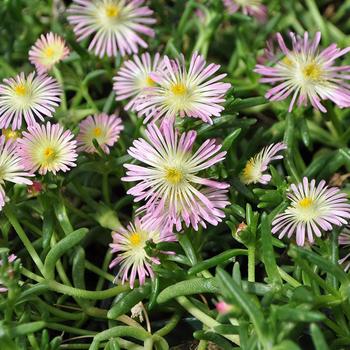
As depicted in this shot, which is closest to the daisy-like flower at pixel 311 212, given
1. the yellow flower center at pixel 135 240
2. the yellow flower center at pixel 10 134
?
the yellow flower center at pixel 135 240

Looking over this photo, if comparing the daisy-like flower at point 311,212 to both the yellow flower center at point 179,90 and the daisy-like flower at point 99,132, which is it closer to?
the yellow flower center at point 179,90

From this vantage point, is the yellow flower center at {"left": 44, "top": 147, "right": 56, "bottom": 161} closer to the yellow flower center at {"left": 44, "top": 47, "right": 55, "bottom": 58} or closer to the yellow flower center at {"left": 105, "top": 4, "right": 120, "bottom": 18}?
the yellow flower center at {"left": 44, "top": 47, "right": 55, "bottom": 58}

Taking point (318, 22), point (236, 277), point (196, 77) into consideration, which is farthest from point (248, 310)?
point (318, 22)

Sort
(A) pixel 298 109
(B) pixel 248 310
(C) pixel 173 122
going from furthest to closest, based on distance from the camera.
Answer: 1. (A) pixel 298 109
2. (C) pixel 173 122
3. (B) pixel 248 310

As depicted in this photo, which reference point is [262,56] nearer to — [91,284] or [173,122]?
[173,122]

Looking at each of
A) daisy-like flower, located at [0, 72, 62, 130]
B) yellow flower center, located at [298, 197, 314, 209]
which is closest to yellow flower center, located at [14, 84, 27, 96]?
daisy-like flower, located at [0, 72, 62, 130]

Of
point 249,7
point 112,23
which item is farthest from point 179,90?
point 249,7
